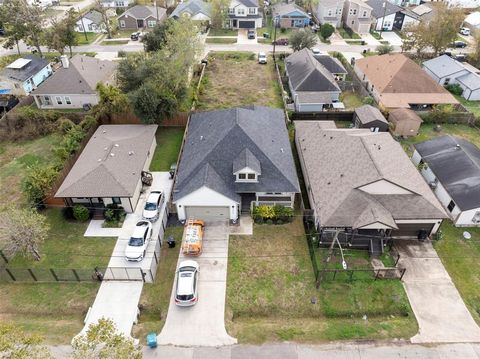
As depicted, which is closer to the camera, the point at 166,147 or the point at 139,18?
the point at 166,147

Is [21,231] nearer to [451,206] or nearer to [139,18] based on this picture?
[451,206]

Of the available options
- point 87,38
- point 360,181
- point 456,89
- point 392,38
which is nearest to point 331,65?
point 456,89

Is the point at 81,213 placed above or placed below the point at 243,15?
below

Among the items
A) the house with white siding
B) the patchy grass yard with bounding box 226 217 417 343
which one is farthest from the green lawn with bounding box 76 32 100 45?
the house with white siding

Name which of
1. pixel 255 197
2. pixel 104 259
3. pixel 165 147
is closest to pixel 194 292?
pixel 104 259

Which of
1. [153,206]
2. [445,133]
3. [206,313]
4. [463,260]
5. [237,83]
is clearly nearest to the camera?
[206,313]

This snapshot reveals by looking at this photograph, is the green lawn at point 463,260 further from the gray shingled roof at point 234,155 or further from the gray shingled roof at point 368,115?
the gray shingled roof at point 368,115

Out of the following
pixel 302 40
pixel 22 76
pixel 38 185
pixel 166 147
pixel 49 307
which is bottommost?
pixel 49 307

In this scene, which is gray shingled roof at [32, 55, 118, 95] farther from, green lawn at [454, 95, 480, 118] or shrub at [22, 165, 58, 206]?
green lawn at [454, 95, 480, 118]
